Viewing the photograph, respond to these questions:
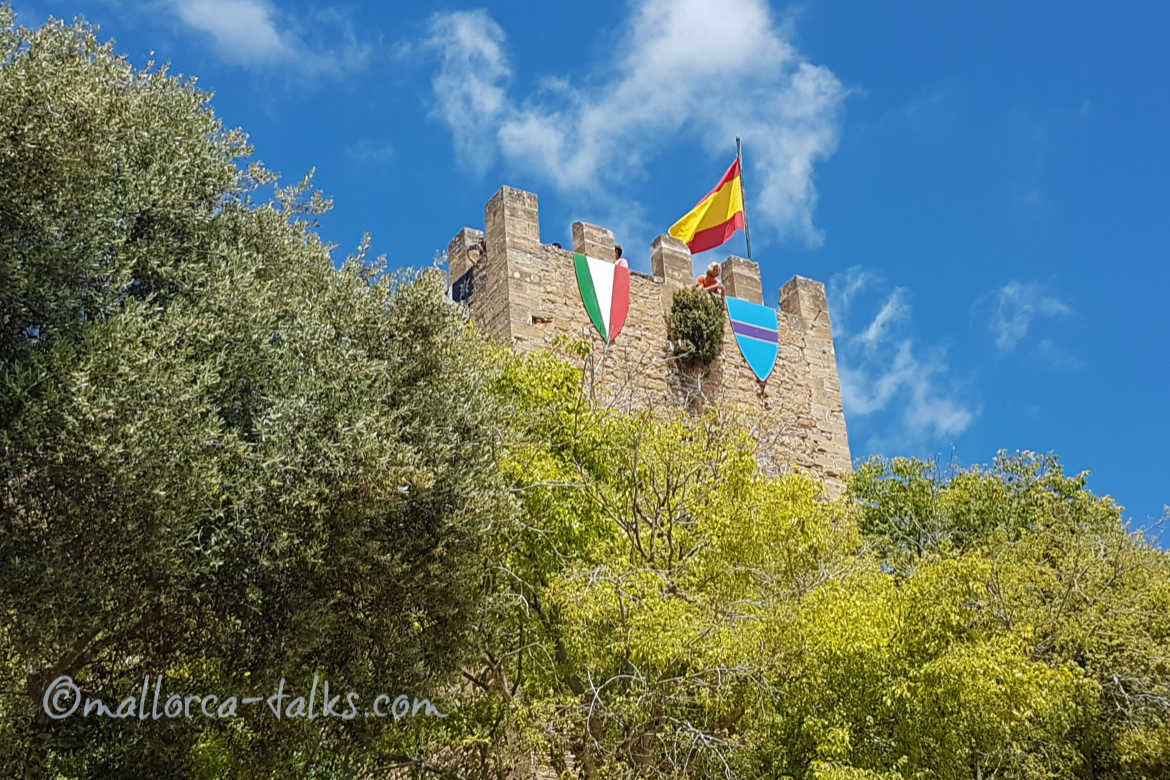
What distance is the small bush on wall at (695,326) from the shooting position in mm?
21172

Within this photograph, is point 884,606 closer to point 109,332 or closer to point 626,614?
point 626,614

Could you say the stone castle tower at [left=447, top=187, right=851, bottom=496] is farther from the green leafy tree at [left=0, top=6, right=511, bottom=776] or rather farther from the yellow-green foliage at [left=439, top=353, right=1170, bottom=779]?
the green leafy tree at [left=0, top=6, right=511, bottom=776]

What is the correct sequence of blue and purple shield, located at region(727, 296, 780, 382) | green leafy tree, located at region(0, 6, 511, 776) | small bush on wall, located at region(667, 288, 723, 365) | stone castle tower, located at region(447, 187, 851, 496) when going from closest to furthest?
green leafy tree, located at region(0, 6, 511, 776)
stone castle tower, located at region(447, 187, 851, 496)
small bush on wall, located at region(667, 288, 723, 365)
blue and purple shield, located at region(727, 296, 780, 382)

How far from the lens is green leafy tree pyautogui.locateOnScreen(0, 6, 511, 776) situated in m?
8.27

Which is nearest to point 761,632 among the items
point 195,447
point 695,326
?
point 195,447

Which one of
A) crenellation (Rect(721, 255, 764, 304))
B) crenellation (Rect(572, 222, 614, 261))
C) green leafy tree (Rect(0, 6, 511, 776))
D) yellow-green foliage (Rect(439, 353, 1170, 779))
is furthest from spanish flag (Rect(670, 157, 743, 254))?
green leafy tree (Rect(0, 6, 511, 776))

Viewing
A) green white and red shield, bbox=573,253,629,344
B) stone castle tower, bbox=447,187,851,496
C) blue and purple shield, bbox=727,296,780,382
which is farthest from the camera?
blue and purple shield, bbox=727,296,780,382

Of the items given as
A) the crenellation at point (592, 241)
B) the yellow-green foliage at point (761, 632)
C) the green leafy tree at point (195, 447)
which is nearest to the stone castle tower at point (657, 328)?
the crenellation at point (592, 241)

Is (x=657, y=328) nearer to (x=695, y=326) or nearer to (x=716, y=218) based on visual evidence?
(x=695, y=326)

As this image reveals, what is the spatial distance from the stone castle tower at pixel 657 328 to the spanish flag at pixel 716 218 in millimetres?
511

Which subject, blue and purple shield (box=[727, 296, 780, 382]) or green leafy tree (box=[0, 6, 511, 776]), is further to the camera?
blue and purple shield (box=[727, 296, 780, 382])

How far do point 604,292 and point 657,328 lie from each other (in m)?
1.24

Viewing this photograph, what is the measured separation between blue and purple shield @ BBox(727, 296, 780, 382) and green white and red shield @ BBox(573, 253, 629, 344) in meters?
2.55

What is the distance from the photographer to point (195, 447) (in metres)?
8.57
